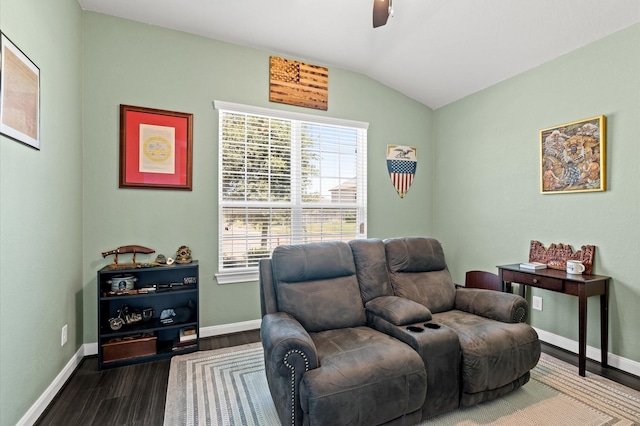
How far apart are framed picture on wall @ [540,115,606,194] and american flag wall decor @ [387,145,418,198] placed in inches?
62.3

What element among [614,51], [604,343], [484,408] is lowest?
[484,408]

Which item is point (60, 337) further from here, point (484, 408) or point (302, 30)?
point (302, 30)

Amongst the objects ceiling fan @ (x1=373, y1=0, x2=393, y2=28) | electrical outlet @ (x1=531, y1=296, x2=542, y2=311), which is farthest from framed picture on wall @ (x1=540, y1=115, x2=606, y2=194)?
ceiling fan @ (x1=373, y1=0, x2=393, y2=28)

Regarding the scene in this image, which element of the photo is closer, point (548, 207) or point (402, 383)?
point (402, 383)

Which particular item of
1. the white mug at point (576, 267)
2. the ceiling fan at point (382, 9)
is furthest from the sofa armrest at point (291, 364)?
the white mug at point (576, 267)

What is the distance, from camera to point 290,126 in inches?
144

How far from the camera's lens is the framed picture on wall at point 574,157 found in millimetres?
2625

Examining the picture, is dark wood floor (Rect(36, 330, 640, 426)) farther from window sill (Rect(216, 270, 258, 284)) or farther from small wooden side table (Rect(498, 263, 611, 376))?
window sill (Rect(216, 270, 258, 284))

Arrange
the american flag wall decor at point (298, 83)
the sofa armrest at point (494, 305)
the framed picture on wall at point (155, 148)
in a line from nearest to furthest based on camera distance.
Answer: the sofa armrest at point (494, 305) → the framed picture on wall at point (155, 148) → the american flag wall decor at point (298, 83)

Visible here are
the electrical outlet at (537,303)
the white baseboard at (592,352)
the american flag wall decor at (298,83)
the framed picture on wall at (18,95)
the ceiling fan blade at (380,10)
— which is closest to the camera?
the framed picture on wall at (18,95)

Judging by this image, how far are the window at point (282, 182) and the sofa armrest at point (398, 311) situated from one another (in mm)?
1633

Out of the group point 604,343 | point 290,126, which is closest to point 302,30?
point 290,126

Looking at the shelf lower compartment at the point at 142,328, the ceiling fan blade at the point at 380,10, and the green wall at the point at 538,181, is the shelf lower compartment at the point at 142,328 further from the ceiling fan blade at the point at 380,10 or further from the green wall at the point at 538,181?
the green wall at the point at 538,181

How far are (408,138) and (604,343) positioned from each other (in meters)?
3.02
